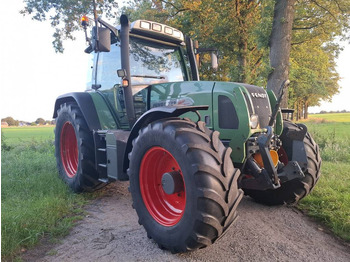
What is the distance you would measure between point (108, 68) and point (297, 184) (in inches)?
128

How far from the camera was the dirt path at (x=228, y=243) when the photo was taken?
277cm

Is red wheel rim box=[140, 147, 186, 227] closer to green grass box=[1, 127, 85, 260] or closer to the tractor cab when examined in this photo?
green grass box=[1, 127, 85, 260]

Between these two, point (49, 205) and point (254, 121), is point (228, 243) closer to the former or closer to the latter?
point (254, 121)

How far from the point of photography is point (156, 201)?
10.6 ft

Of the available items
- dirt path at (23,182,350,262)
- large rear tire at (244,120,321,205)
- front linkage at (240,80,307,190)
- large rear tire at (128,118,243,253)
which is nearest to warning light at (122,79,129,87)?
large rear tire at (128,118,243,253)

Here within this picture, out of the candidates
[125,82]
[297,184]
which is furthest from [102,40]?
[297,184]

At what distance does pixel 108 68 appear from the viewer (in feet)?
15.4

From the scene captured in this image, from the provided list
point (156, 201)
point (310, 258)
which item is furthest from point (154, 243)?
point (310, 258)

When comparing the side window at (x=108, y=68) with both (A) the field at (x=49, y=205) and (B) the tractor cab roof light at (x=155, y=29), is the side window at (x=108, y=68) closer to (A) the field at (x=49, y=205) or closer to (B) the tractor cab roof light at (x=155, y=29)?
(B) the tractor cab roof light at (x=155, y=29)

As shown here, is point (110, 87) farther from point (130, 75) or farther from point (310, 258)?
point (310, 258)

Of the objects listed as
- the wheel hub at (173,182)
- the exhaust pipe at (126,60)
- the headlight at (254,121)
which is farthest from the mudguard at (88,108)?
the headlight at (254,121)

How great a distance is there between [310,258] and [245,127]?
4.74 ft

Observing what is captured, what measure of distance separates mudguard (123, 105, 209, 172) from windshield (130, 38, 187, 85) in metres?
1.10

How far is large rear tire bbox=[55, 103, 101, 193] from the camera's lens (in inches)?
181
